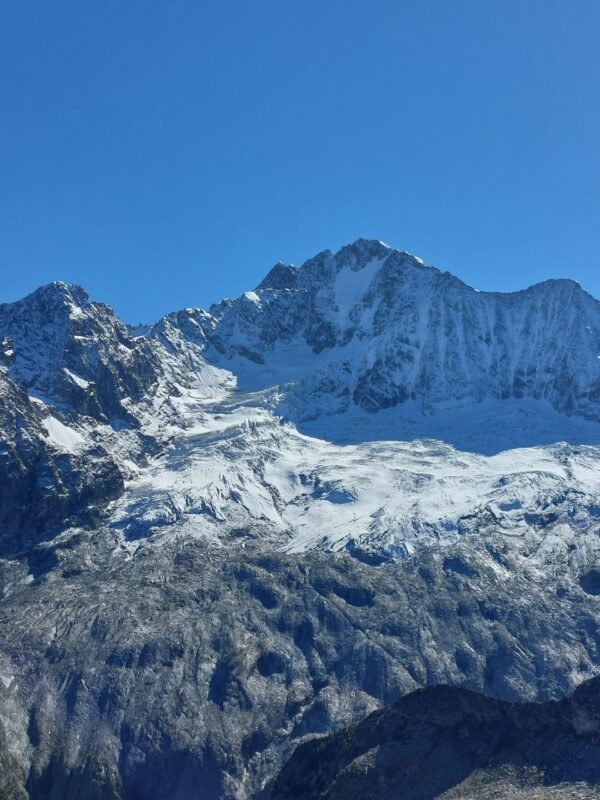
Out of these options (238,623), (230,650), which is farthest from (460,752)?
(238,623)

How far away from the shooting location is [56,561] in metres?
180

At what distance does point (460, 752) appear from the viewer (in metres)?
100

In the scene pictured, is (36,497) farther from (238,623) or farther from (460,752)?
(460,752)

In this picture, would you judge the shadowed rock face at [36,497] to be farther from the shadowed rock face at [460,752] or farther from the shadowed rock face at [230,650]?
the shadowed rock face at [460,752]

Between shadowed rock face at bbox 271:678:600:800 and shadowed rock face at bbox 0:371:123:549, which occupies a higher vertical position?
shadowed rock face at bbox 0:371:123:549

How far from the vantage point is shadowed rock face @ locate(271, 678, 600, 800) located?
9181cm

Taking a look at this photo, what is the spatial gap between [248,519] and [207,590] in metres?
25.4

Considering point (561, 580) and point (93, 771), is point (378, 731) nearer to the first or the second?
point (93, 771)

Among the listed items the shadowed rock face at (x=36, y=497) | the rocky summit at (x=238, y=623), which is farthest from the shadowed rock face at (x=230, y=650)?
the shadowed rock face at (x=36, y=497)

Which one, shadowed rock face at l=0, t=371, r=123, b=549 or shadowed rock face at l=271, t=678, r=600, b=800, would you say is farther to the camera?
shadowed rock face at l=0, t=371, r=123, b=549

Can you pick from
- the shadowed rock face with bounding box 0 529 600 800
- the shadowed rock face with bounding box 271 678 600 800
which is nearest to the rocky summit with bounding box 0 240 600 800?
the shadowed rock face with bounding box 0 529 600 800

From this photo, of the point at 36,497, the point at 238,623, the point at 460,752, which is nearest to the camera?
the point at 460,752

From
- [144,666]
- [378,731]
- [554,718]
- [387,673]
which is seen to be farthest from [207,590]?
[554,718]

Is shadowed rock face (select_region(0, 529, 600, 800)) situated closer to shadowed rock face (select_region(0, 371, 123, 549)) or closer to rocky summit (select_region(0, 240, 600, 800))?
rocky summit (select_region(0, 240, 600, 800))
